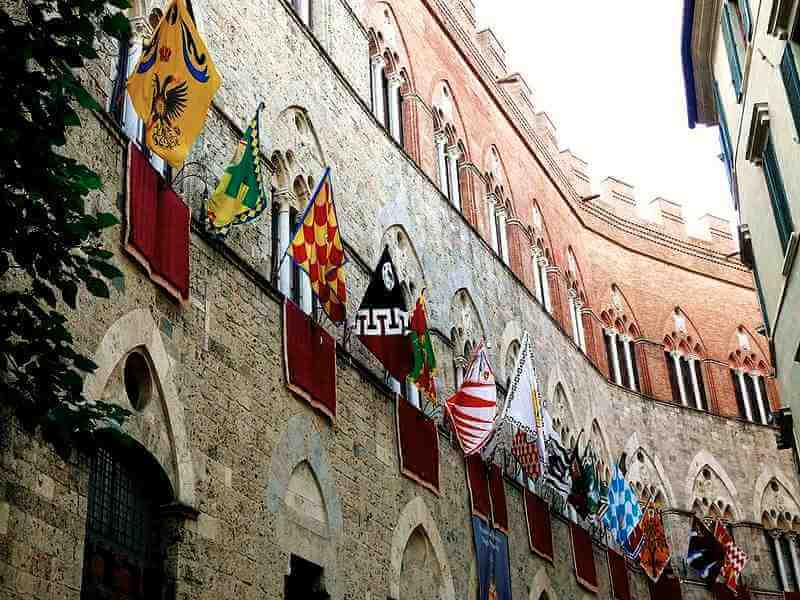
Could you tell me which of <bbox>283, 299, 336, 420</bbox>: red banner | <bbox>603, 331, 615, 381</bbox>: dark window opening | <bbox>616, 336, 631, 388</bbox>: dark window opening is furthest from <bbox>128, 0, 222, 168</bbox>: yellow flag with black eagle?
<bbox>616, 336, 631, 388</bbox>: dark window opening

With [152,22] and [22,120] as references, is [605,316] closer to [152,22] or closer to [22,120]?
[152,22]

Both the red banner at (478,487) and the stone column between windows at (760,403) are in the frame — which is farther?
the stone column between windows at (760,403)

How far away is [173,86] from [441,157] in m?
8.96

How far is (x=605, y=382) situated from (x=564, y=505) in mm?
5131

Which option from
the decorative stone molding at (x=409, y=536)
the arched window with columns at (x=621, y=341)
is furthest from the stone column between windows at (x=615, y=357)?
the decorative stone molding at (x=409, y=536)

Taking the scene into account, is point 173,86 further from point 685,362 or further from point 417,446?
point 685,362

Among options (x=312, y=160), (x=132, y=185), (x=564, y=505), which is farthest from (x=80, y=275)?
(x=564, y=505)

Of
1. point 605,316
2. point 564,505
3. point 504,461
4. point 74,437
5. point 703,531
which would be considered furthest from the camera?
point 605,316

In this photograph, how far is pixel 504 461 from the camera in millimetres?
15523

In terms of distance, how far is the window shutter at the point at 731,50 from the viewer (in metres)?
13.0

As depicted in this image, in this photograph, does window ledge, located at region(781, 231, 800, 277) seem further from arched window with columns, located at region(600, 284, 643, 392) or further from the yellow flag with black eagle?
arched window with columns, located at region(600, 284, 643, 392)

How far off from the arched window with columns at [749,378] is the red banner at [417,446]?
13813 millimetres

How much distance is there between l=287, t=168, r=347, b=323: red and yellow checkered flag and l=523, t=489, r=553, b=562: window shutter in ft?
20.3

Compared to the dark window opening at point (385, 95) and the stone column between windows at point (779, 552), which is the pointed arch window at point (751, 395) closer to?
the stone column between windows at point (779, 552)
